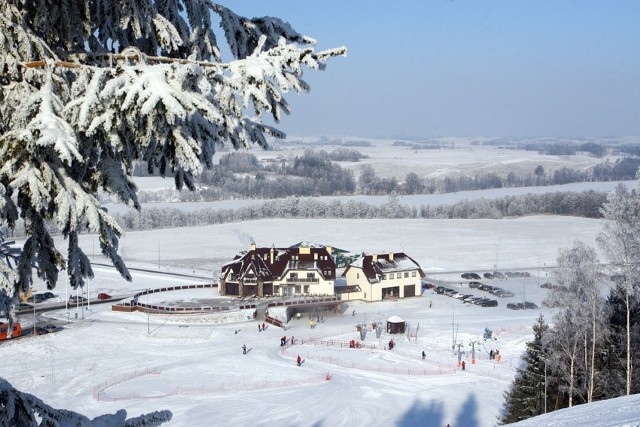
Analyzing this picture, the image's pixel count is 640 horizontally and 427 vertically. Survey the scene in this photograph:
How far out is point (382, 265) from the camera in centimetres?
5809

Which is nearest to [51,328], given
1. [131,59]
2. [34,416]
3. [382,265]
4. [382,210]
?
[382,265]

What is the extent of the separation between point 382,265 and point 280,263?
28.9 ft

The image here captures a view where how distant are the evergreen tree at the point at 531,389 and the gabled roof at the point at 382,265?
2969 cm

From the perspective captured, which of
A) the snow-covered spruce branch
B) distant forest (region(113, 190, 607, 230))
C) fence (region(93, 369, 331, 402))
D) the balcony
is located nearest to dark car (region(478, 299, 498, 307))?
the balcony

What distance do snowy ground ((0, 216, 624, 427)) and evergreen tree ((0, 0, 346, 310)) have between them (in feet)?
73.7

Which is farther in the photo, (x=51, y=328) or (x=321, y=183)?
(x=321, y=183)

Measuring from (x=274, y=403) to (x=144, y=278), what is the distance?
4212cm

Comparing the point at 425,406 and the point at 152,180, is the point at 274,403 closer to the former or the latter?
the point at 425,406

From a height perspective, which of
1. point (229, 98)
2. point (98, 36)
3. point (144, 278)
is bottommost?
point (144, 278)

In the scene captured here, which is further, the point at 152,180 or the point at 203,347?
the point at 152,180

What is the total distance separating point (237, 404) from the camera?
28844mm

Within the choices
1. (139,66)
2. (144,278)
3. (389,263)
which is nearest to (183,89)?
(139,66)

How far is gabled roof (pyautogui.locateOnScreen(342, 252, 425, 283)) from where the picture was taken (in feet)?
186

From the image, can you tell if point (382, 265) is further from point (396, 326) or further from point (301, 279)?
point (396, 326)
